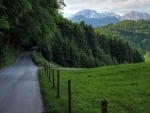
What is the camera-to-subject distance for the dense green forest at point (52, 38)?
34781mm

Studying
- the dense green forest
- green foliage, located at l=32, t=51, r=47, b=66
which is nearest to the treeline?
the dense green forest

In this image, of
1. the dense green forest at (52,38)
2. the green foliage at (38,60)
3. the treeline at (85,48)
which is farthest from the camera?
the treeline at (85,48)

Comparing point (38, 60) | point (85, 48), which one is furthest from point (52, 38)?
point (85, 48)

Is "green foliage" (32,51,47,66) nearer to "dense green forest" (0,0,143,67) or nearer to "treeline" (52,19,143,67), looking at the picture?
"dense green forest" (0,0,143,67)

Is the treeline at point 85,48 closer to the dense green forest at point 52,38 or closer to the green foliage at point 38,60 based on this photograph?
the dense green forest at point 52,38

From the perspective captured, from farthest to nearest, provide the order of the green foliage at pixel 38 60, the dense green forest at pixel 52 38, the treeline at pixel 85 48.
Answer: the treeline at pixel 85 48 → the green foliage at pixel 38 60 → the dense green forest at pixel 52 38

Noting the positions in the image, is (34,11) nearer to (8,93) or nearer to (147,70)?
(147,70)

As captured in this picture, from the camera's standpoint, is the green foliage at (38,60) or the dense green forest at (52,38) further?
the green foliage at (38,60)

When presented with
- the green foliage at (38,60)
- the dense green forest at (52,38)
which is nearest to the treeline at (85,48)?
the dense green forest at (52,38)

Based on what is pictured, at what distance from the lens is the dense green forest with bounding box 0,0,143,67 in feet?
114

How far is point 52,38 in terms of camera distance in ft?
294

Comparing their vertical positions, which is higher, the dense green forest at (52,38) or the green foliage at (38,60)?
the dense green forest at (52,38)

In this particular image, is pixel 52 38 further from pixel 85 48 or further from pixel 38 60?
pixel 85 48

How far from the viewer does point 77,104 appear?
14.8m
